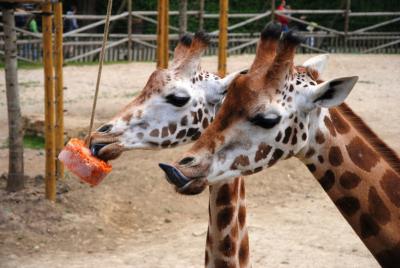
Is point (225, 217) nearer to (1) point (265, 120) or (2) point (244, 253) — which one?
(2) point (244, 253)

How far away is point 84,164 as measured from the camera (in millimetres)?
5234

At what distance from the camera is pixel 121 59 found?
22.0m

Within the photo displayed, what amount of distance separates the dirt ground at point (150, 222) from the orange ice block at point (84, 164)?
2.21 m

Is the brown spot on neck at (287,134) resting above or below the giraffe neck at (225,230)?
above

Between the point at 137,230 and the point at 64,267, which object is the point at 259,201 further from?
the point at 64,267

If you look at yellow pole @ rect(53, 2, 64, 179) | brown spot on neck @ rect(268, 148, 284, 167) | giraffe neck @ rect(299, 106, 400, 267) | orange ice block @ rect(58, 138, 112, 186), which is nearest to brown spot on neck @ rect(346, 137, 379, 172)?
giraffe neck @ rect(299, 106, 400, 267)

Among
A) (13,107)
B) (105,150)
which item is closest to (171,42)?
(13,107)

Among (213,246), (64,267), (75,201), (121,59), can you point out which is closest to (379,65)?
(121,59)

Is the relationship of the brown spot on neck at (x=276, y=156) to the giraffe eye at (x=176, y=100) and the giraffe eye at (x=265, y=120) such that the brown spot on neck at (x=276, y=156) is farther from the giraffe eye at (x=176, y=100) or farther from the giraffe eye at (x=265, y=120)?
the giraffe eye at (x=176, y=100)

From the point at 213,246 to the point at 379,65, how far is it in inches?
608

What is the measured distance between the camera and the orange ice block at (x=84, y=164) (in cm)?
521

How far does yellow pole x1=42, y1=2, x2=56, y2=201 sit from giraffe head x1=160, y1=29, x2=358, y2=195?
4.85 meters

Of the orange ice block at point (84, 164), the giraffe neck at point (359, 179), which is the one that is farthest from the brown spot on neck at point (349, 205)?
the orange ice block at point (84, 164)

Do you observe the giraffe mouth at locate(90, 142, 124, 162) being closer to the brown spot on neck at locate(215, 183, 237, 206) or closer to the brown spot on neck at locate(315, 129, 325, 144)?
the brown spot on neck at locate(215, 183, 237, 206)
